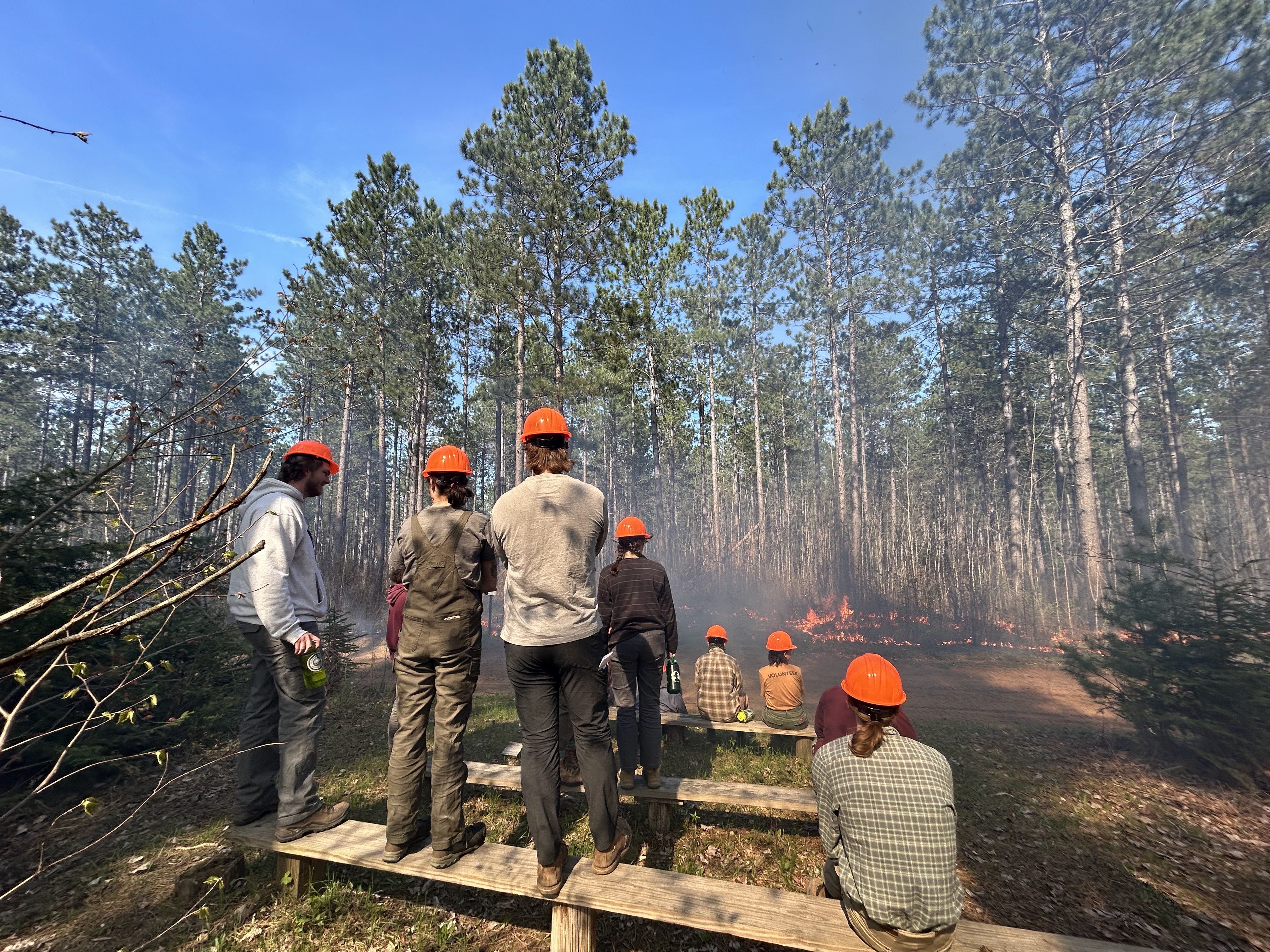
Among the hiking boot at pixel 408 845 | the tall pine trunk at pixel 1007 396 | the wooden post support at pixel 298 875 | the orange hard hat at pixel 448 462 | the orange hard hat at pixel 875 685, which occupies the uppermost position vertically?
the tall pine trunk at pixel 1007 396

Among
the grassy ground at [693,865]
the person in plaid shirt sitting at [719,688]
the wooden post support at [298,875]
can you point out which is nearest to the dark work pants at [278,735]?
the wooden post support at [298,875]

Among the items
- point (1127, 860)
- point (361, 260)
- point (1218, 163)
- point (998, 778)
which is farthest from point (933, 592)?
point (361, 260)

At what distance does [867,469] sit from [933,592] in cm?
2260

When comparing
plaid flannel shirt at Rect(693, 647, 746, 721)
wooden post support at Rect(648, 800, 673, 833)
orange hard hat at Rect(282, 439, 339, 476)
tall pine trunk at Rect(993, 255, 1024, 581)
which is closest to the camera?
orange hard hat at Rect(282, 439, 339, 476)

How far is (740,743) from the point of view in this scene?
5625 mm

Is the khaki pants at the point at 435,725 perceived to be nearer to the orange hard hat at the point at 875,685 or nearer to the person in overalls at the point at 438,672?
the person in overalls at the point at 438,672

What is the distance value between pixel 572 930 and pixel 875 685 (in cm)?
187

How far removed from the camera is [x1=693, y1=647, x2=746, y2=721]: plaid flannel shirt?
5.12 metres

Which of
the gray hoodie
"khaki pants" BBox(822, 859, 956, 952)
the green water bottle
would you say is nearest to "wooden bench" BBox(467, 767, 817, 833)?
"khaki pants" BBox(822, 859, 956, 952)

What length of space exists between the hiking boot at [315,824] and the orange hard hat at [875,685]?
9.59 ft

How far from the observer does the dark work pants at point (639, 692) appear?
3.96 m

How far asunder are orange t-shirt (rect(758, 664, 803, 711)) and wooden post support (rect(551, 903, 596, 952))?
293 cm

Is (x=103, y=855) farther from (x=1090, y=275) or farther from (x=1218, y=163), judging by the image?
(x=1090, y=275)

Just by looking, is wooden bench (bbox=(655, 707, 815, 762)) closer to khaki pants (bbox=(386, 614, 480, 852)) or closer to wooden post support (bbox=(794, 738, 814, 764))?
wooden post support (bbox=(794, 738, 814, 764))
